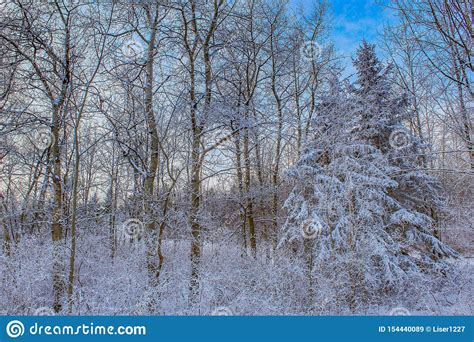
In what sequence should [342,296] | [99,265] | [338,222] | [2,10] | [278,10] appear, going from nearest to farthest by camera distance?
[2,10], [342,296], [99,265], [338,222], [278,10]

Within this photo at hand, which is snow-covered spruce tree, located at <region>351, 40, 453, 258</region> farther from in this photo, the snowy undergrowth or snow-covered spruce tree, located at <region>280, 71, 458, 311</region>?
the snowy undergrowth

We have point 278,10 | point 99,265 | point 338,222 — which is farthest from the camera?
point 278,10

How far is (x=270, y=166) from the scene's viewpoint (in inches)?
337

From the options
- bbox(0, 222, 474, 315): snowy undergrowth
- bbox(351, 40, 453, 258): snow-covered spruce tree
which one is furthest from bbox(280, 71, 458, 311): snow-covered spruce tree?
bbox(0, 222, 474, 315): snowy undergrowth

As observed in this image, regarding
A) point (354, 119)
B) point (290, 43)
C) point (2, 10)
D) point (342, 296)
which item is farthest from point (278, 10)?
point (342, 296)

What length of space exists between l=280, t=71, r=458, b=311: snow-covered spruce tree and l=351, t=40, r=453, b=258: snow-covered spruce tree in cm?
16

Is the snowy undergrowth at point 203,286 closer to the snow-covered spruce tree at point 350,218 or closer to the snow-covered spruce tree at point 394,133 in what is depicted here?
the snow-covered spruce tree at point 350,218

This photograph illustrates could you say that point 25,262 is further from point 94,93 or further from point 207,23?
point 207,23

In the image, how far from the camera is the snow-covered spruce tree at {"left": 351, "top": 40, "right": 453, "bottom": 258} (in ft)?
27.1

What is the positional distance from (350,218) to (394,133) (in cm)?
358

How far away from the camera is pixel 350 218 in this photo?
6648 millimetres

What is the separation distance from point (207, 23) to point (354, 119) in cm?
481

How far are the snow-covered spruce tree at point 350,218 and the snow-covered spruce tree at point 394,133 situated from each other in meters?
0.16

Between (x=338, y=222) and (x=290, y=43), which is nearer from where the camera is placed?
(x=338, y=222)
